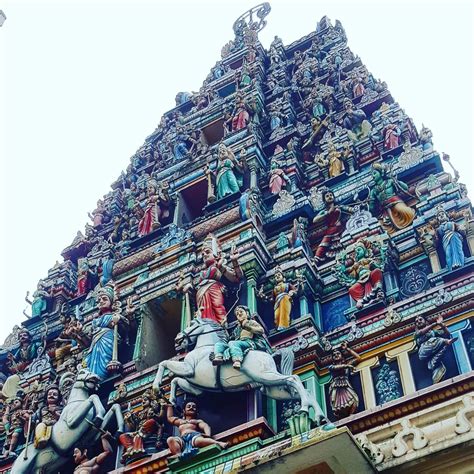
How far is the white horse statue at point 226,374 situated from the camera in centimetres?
1265

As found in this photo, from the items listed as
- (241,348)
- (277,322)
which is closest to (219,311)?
(277,322)

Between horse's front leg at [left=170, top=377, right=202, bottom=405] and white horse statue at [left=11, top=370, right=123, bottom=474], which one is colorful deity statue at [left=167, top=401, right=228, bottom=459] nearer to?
horse's front leg at [left=170, top=377, right=202, bottom=405]

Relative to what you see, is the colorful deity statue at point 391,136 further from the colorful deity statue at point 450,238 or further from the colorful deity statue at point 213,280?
the colorful deity statue at point 213,280

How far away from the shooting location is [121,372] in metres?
16.2

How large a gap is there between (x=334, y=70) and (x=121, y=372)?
10796 mm

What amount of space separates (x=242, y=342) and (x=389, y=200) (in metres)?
4.49

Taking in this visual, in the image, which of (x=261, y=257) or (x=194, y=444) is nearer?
(x=194, y=444)

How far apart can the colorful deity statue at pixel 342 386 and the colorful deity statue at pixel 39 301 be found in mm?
9472

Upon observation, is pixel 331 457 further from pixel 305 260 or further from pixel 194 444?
pixel 305 260

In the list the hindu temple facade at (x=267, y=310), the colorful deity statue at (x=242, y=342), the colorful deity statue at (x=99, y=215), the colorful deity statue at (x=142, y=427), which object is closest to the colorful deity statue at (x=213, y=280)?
the hindu temple facade at (x=267, y=310)

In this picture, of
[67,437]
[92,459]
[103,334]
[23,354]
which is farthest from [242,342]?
[23,354]

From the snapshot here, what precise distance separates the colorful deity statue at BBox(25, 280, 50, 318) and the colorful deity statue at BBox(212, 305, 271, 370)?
26.0 ft

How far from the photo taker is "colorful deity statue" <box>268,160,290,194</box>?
19.1 meters

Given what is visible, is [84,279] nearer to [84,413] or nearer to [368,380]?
[84,413]
